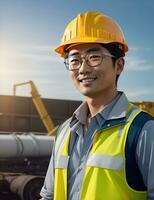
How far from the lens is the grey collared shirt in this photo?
7.04 feet

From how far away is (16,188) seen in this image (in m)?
12.2

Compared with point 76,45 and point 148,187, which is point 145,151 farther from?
point 76,45

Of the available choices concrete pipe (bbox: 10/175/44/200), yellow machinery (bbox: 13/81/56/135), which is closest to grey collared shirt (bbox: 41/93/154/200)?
concrete pipe (bbox: 10/175/44/200)

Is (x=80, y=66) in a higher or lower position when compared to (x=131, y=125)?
higher

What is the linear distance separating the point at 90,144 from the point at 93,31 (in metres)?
0.66

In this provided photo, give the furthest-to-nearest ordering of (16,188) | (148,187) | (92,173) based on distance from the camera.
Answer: (16,188), (92,173), (148,187)

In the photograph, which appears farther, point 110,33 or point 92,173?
point 110,33

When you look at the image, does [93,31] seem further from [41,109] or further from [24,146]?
[41,109]

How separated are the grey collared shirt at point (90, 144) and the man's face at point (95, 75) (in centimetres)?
10

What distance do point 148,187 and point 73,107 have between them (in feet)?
76.5

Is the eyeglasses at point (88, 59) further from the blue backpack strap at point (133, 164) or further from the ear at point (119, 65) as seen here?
the blue backpack strap at point (133, 164)

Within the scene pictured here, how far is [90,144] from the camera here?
2.43 m

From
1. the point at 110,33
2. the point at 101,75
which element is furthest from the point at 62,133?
the point at 110,33

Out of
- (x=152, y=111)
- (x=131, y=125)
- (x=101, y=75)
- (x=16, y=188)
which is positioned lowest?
(x=16, y=188)
